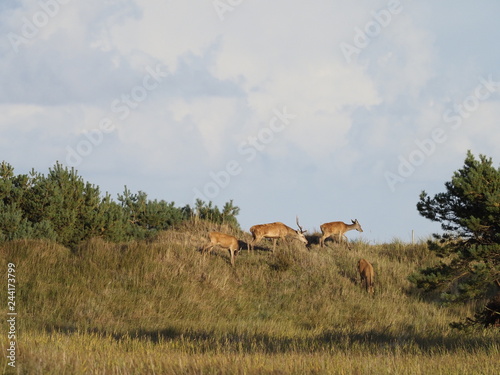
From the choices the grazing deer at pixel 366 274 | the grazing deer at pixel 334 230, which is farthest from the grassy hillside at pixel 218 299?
the grazing deer at pixel 334 230

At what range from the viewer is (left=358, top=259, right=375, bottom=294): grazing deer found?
23266 millimetres

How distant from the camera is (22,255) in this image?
21797 mm

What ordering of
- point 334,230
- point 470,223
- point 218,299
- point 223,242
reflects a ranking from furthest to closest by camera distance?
1. point 334,230
2. point 223,242
3. point 218,299
4. point 470,223

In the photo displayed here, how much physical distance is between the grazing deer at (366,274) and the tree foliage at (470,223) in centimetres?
901

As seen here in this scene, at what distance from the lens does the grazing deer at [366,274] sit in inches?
916

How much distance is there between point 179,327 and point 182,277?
5156 mm

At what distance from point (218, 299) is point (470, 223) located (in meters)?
10.5

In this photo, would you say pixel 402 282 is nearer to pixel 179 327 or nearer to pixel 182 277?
pixel 182 277

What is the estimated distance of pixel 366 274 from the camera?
23281 mm

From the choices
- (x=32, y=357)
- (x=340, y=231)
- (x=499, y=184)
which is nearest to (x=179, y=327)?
(x=32, y=357)

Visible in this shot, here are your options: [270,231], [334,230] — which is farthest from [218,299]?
[334,230]

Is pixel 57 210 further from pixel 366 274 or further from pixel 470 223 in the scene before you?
pixel 470 223

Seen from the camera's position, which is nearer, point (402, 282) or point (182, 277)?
point (182, 277)

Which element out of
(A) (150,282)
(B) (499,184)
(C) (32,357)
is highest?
(B) (499,184)
